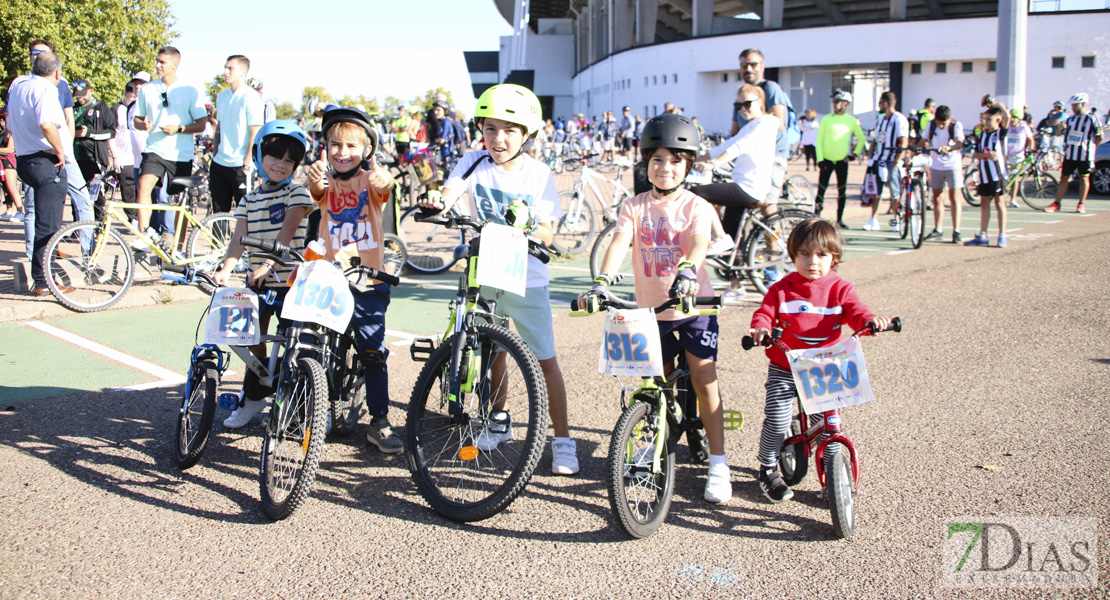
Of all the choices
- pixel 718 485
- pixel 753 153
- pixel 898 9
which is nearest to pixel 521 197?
pixel 718 485

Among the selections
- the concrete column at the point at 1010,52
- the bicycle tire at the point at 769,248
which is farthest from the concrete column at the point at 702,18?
the bicycle tire at the point at 769,248

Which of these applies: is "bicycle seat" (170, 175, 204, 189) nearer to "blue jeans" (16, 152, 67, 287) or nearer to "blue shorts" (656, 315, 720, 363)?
"blue jeans" (16, 152, 67, 287)

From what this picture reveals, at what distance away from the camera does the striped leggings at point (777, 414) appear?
12.1 ft

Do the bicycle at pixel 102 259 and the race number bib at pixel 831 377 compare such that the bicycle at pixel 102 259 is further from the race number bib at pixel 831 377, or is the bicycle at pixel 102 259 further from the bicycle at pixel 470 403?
the race number bib at pixel 831 377

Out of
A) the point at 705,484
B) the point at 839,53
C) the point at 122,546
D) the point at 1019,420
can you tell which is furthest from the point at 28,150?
the point at 839,53

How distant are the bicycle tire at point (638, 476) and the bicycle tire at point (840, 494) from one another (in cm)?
64

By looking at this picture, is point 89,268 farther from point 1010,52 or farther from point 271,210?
point 1010,52

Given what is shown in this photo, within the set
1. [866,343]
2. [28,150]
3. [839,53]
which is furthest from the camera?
[839,53]

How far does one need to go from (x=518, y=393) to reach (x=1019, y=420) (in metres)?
3.11

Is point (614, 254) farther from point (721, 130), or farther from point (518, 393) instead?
point (721, 130)

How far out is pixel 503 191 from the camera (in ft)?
13.6

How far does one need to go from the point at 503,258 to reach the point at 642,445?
0.99 meters

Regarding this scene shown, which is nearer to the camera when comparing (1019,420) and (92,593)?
(92,593)

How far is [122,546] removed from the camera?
3.42m
